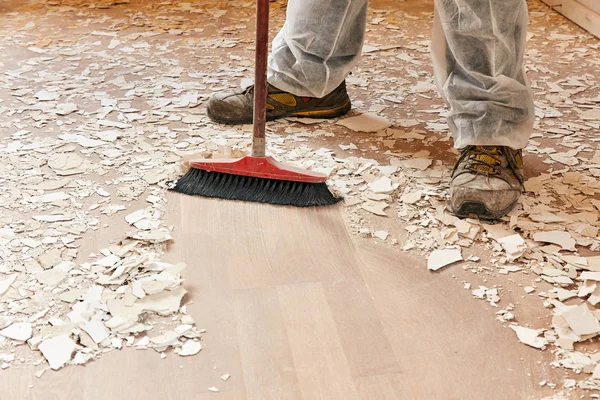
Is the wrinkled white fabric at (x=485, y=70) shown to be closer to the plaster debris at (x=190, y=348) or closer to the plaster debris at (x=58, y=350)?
the plaster debris at (x=190, y=348)

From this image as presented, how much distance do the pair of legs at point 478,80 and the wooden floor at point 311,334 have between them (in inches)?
11.1

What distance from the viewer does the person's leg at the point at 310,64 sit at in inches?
70.6

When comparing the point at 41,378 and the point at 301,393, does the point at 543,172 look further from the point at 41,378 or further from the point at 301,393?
the point at 41,378

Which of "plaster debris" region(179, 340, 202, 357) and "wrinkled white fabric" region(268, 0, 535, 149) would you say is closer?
"plaster debris" region(179, 340, 202, 357)

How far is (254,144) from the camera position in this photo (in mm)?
1558

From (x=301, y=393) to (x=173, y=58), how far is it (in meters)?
1.57

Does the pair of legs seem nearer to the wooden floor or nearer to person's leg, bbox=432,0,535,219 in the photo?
person's leg, bbox=432,0,535,219

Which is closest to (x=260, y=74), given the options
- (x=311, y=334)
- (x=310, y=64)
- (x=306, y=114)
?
(x=310, y=64)

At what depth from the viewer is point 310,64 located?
1847mm

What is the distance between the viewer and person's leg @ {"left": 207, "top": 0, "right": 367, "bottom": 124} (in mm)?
1793

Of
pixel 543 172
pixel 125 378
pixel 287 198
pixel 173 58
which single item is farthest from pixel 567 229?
pixel 173 58

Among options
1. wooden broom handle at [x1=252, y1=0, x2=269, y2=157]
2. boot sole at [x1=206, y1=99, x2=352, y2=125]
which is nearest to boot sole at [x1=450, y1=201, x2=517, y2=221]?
wooden broom handle at [x1=252, y1=0, x2=269, y2=157]

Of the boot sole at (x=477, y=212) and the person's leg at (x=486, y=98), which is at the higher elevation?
the person's leg at (x=486, y=98)


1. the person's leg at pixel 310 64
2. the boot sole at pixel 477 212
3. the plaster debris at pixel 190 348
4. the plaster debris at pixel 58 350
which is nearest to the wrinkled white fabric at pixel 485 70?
the boot sole at pixel 477 212
